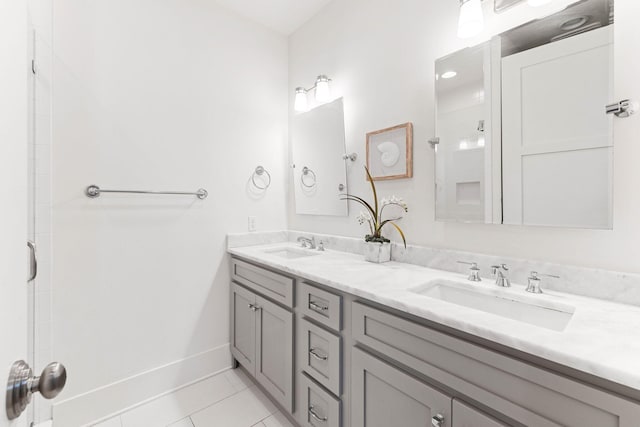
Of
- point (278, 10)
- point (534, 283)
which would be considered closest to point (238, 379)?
point (534, 283)

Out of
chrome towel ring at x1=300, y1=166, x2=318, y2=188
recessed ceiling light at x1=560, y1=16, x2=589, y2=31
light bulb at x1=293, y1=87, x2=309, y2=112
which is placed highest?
light bulb at x1=293, y1=87, x2=309, y2=112

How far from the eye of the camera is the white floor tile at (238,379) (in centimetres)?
188

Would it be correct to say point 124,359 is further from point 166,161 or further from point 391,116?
point 391,116

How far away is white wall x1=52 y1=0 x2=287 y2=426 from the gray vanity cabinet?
19 cm

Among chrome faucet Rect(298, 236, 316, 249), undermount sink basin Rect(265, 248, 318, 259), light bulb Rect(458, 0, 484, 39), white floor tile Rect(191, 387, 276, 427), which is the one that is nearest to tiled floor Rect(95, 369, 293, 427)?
white floor tile Rect(191, 387, 276, 427)

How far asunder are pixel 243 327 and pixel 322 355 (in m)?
0.82

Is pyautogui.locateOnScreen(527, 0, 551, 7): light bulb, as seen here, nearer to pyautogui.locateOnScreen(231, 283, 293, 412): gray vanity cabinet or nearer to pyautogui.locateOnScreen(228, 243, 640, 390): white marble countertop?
pyautogui.locateOnScreen(228, 243, 640, 390): white marble countertop

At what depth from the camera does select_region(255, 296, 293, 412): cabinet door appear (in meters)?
1.46

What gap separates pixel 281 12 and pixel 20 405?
2477 millimetres

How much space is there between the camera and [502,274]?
1.15m

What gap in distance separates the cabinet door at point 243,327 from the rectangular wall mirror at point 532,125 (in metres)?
1.26

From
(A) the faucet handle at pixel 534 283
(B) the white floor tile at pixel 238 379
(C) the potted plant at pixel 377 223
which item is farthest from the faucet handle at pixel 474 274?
(B) the white floor tile at pixel 238 379

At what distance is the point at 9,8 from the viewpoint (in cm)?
42

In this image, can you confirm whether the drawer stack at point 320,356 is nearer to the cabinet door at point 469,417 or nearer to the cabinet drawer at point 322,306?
the cabinet drawer at point 322,306
